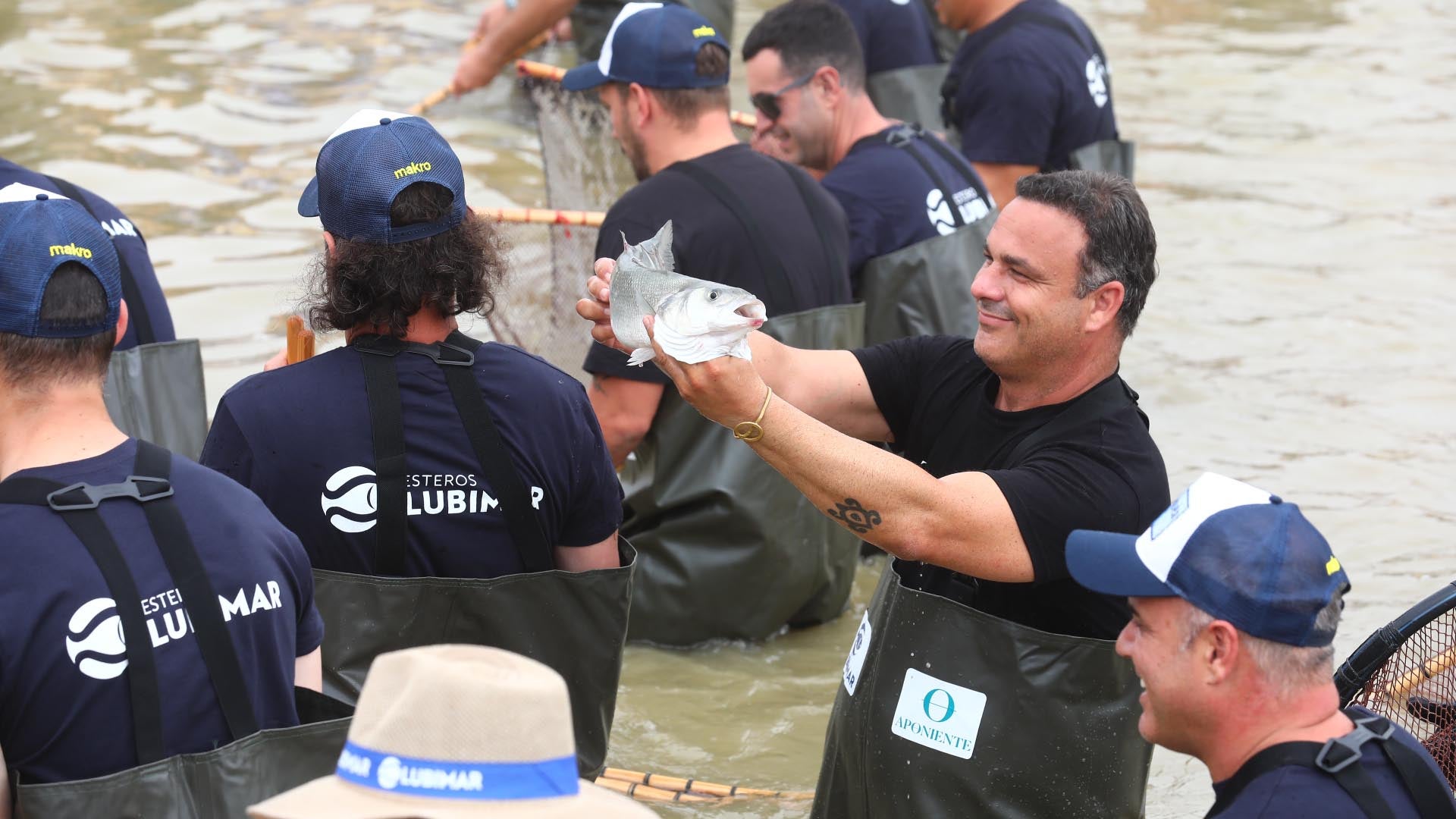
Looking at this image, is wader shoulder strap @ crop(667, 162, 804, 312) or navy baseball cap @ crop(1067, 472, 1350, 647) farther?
wader shoulder strap @ crop(667, 162, 804, 312)

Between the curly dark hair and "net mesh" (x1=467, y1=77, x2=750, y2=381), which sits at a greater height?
the curly dark hair

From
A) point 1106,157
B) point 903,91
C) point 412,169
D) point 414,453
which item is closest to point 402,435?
point 414,453

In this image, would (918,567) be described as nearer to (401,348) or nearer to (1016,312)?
(1016,312)

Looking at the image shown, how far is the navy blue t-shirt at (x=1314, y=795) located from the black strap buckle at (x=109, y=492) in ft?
5.59

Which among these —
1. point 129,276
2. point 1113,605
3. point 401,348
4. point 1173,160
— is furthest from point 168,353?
point 1173,160

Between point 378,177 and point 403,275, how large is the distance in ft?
0.67

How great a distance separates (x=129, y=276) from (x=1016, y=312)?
8.68ft

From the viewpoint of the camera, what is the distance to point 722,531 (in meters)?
5.12

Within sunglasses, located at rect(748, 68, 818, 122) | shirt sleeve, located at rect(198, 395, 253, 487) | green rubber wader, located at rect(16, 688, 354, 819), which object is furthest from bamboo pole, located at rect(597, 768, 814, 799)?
sunglasses, located at rect(748, 68, 818, 122)

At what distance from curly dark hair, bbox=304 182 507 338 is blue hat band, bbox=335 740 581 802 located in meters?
1.47

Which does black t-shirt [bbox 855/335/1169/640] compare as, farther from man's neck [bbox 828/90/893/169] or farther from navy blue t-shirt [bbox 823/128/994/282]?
man's neck [bbox 828/90/893/169]

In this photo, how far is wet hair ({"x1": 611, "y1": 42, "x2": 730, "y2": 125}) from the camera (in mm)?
4898

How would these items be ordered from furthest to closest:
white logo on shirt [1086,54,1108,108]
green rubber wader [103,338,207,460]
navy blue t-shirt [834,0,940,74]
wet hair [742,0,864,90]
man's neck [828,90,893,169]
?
navy blue t-shirt [834,0,940,74] → white logo on shirt [1086,54,1108,108] → man's neck [828,90,893,169] → wet hair [742,0,864,90] → green rubber wader [103,338,207,460]

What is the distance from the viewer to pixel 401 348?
3.15 metres
